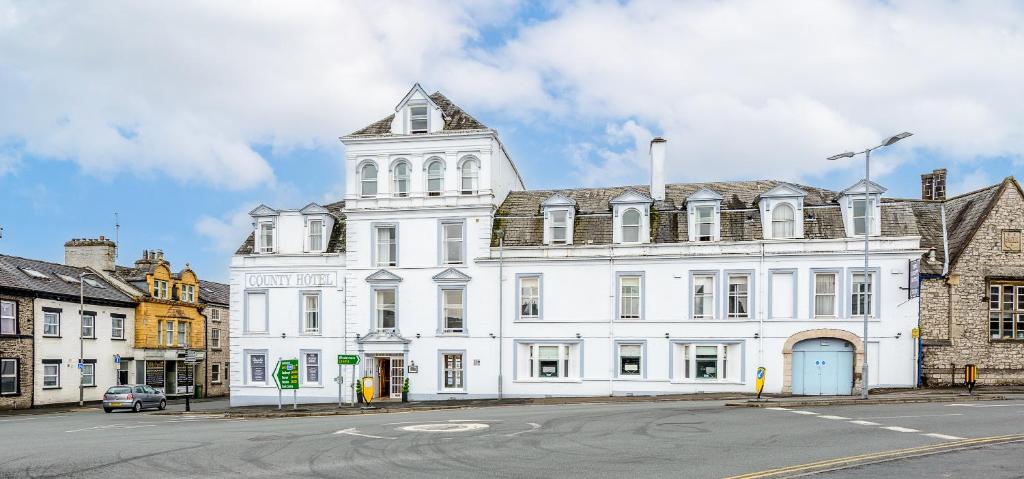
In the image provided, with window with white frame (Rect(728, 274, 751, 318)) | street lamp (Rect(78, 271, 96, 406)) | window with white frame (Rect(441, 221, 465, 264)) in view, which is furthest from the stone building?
street lamp (Rect(78, 271, 96, 406))

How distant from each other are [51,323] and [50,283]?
2603 millimetres

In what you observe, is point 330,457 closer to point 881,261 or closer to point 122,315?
point 881,261

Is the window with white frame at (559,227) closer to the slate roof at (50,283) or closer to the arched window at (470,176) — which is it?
the arched window at (470,176)

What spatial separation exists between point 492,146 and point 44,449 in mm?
25465

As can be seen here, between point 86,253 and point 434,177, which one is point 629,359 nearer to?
point 434,177

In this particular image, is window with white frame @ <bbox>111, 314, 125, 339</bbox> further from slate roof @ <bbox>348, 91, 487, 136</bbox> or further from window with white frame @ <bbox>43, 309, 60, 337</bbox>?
slate roof @ <bbox>348, 91, 487, 136</bbox>

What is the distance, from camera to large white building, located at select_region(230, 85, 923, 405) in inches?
1508

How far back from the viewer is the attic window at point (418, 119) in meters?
41.9

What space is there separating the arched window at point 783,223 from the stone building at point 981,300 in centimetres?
608

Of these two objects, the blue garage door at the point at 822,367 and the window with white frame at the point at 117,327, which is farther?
the window with white frame at the point at 117,327

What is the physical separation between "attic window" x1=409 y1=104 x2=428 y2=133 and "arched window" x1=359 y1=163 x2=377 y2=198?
2747 mm

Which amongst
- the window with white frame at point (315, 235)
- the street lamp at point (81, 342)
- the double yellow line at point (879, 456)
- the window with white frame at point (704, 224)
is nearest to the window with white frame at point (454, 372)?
the window with white frame at point (315, 235)

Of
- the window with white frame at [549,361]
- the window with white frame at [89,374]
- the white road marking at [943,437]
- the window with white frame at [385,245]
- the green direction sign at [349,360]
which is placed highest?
the window with white frame at [385,245]

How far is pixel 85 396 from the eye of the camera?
168ft
